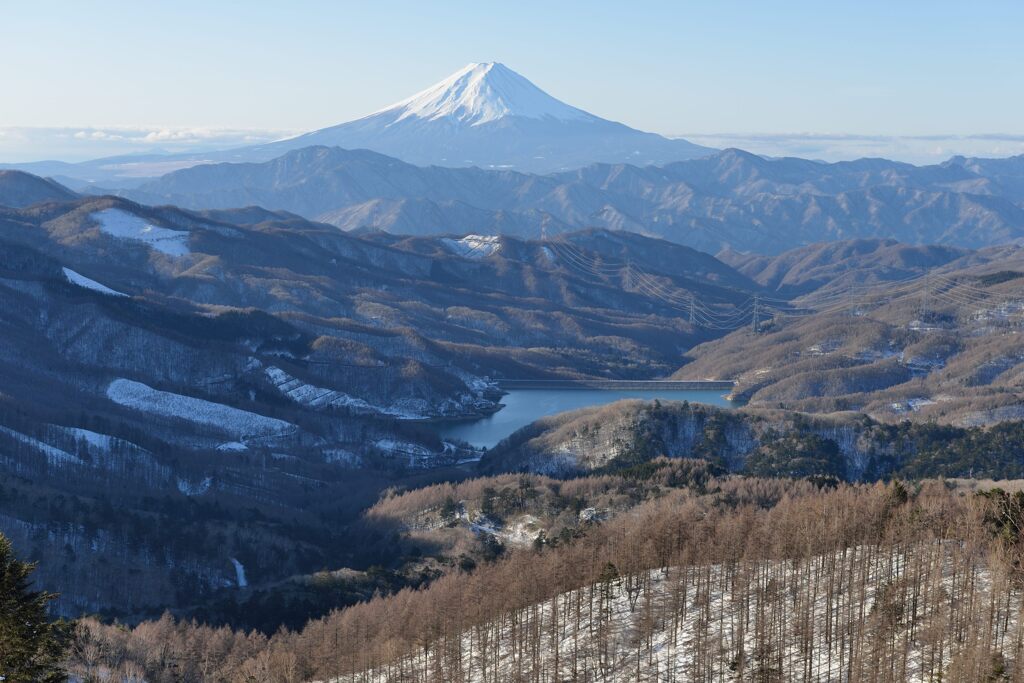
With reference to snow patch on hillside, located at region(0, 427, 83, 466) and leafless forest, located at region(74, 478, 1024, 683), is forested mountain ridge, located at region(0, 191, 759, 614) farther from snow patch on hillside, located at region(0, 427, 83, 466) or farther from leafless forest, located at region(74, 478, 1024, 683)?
leafless forest, located at region(74, 478, 1024, 683)

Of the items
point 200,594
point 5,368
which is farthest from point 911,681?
point 5,368

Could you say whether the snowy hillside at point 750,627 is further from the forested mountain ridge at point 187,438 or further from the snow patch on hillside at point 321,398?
the snow patch on hillside at point 321,398

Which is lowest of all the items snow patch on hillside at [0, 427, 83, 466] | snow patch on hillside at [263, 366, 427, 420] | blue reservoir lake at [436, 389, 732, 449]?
blue reservoir lake at [436, 389, 732, 449]

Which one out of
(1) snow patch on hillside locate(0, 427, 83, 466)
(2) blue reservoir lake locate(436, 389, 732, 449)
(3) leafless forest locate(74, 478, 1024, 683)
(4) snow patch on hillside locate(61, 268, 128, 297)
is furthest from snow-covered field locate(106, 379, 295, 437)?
(3) leafless forest locate(74, 478, 1024, 683)

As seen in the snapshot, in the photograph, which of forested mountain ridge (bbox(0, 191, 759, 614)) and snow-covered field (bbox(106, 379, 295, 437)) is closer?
forested mountain ridge (bbox(0, 191, 759, 614))

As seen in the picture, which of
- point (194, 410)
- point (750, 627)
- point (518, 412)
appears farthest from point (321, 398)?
point (750, 627)

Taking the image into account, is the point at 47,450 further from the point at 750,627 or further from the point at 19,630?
the point at 750,627

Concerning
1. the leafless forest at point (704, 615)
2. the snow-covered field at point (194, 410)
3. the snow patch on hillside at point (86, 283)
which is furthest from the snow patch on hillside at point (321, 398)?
the leafless forest at point (704, 615)
